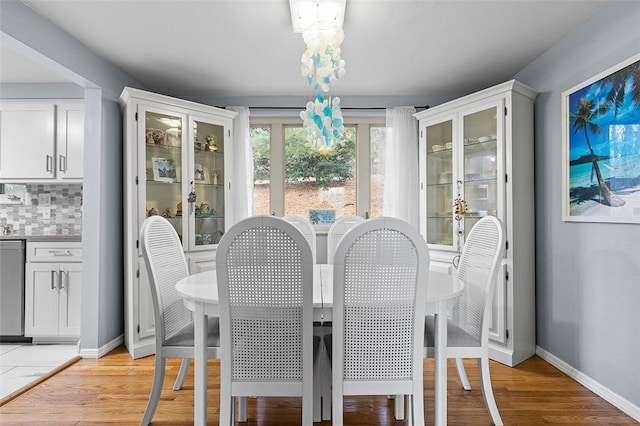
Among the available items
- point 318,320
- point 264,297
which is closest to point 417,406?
point 318,320

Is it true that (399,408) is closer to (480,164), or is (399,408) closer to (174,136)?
(480,164)

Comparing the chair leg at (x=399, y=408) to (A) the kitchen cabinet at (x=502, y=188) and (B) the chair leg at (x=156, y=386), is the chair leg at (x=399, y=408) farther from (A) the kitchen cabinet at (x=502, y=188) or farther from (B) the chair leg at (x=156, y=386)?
(B) the chair leg at (x=156, y=386)

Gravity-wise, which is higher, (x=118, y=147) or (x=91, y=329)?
(x=118, y=147)

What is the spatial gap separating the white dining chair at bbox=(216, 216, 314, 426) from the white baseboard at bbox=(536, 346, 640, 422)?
187 cm

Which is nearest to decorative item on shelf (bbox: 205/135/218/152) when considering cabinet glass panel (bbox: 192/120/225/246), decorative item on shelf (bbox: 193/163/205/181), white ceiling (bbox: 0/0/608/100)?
cabinet glass panel (bbox: 192/120/225/246)

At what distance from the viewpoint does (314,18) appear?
6.78ft

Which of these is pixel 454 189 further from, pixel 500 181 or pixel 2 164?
pixel 2 164

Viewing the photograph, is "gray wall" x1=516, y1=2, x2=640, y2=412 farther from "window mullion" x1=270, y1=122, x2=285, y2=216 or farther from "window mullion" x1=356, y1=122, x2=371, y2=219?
"window mullion" x1=270, y1=122, x2=285, y2=216

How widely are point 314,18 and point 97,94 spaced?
200 cm

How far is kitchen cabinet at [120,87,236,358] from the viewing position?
3039 millimetres

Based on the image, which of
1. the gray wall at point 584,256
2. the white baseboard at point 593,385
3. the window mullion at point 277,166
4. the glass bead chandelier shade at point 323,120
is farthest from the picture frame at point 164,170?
the white baseboard at point 593,385

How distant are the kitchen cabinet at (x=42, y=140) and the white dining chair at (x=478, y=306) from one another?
337cm

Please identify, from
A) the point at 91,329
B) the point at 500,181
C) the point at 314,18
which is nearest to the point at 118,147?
the point at 91,329

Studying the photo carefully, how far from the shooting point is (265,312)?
1.56 meters
